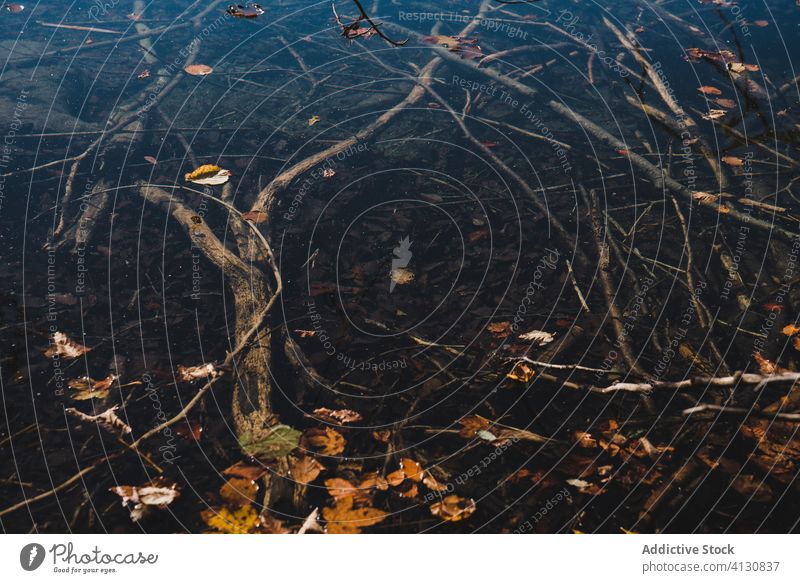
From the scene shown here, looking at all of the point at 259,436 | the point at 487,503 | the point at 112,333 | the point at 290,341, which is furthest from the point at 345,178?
the point at 487,503

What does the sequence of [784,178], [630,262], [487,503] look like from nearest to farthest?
[487,503] → [630,262] → [784,178]

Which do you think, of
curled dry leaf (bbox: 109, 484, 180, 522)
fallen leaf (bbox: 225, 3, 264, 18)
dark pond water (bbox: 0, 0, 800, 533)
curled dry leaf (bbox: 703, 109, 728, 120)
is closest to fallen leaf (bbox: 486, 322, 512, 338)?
dark pond water (bbox: 0, 0, 800, 533)

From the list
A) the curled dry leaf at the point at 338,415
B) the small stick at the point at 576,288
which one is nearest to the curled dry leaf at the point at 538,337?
the small stick at the point at 576,288

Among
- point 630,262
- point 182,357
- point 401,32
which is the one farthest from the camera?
point 401,32

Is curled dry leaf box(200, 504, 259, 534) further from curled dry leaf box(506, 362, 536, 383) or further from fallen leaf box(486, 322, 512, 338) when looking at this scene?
fallen leaf box(486, 322, 512, 338)

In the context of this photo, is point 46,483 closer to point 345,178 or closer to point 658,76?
point 345,178

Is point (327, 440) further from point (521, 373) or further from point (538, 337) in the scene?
point (538, 337)

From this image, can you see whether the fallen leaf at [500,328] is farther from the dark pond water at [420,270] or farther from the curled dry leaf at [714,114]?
the curled dry leaf at [714,114]
